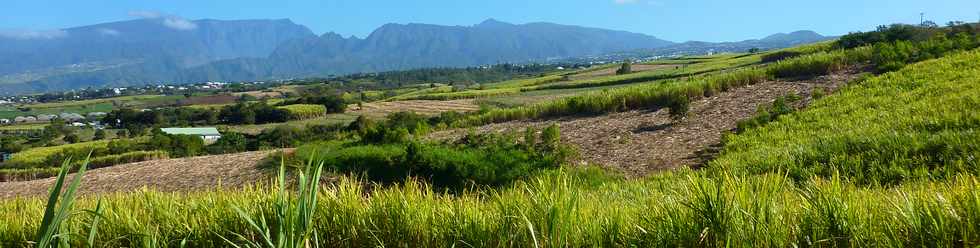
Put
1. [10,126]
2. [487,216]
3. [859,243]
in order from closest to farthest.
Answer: [859,243] < [487,216] < [10,126]

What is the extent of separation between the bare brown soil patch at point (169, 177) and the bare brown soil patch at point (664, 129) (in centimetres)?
426

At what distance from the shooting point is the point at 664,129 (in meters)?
11.5

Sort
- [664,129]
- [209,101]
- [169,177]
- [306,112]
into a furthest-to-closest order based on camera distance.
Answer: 1. [209,101]
2. [306,112]
3. [169,177]
4. [664,129]

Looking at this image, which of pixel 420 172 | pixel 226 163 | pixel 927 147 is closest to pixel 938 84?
pixel 927 147

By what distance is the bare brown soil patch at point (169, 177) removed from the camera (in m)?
12.0

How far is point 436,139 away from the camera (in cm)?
1409

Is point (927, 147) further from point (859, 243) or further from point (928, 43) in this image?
point (928, 43)

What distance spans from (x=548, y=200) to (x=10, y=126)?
83.6 m

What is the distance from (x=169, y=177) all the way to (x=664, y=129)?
1008cm

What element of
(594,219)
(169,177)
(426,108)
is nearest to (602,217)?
(594,219)

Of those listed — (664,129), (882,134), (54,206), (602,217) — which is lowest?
(664,129)

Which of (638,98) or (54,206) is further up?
(54,206)

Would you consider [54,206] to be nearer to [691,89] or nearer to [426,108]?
[691,89]

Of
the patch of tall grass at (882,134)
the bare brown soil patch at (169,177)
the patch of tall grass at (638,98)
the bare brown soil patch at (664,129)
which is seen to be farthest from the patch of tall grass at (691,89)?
the bare brown soil patch at (169,177)
